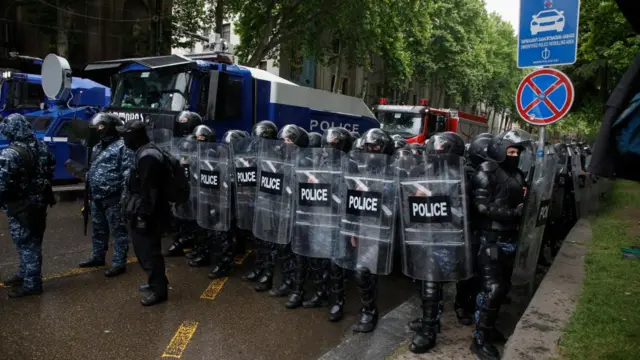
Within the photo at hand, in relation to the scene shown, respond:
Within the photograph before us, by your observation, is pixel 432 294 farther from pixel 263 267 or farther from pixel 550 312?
pixel 263 267

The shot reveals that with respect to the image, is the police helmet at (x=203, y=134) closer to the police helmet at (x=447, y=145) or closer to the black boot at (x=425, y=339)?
the police helmet at (x=447, y=145)

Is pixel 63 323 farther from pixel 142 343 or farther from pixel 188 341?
pixel 188 341

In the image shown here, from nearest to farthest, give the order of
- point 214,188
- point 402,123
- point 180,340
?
point 180,340
point 214,188
point 402,123

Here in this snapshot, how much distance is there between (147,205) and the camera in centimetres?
448

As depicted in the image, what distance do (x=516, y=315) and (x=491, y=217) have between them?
73.0 inches

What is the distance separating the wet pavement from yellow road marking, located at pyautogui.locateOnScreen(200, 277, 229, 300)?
0.01 meters

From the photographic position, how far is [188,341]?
157 inches

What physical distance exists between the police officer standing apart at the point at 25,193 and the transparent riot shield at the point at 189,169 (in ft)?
Result: 5.16

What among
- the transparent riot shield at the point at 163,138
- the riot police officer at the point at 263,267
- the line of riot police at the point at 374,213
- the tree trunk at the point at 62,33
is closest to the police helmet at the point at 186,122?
the transparent riot shield at the point at 163,138

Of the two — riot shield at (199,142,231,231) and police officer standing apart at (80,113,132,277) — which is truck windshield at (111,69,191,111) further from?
riot shield at (199,142,231,231)

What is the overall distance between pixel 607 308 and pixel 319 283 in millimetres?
2679

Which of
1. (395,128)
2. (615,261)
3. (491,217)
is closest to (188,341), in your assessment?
(491,217)

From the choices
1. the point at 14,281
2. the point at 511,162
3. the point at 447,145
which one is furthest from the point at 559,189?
the point at 14,281

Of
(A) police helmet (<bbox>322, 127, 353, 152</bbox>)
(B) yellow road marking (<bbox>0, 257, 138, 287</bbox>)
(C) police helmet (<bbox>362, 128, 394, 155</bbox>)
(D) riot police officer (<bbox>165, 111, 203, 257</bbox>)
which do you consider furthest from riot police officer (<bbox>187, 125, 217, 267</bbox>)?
(C) police helmet (<bbox>362, 128, 394, 155</bbox>)
